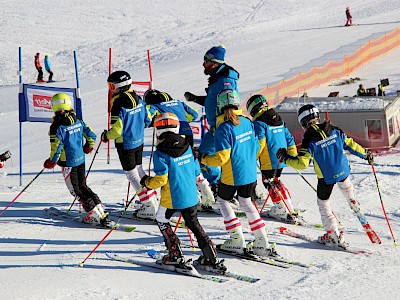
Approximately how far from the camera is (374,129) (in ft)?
56.0

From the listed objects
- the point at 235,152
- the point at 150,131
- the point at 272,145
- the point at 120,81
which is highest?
the point at 150,131

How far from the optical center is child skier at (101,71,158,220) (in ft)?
29.3

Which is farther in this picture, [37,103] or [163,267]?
[37,103]

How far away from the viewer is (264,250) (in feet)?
25.8

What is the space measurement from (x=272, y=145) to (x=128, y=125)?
1.92 m

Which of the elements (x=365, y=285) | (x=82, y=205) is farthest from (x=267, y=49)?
(x=365, y=285)

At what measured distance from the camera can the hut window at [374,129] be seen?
55.7ft

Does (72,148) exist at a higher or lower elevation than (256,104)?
lower

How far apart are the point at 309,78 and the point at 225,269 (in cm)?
1897

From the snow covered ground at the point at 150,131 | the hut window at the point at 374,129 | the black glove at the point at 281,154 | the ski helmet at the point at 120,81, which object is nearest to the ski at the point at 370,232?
the snow covered ground at the point at 150,131

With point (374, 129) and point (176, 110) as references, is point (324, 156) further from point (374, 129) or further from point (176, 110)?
point (374, 129)

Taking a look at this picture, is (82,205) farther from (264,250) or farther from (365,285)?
(365,285)

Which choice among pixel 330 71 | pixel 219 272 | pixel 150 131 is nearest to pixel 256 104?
pixel 219 272

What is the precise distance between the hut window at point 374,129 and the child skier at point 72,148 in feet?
31.3
